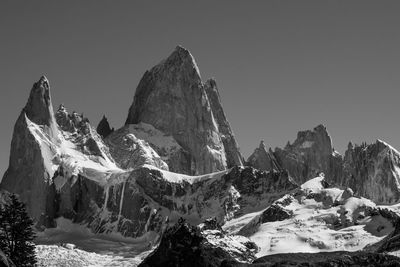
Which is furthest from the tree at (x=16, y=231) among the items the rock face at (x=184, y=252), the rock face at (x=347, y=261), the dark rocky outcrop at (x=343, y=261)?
the rock face at (x=347, y=261)

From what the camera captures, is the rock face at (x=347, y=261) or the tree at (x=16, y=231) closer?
the rock face at (x=347, y=261)

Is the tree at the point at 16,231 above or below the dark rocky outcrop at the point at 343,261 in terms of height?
above

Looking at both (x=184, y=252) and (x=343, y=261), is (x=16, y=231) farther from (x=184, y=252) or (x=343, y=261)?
(x=343, y=261)

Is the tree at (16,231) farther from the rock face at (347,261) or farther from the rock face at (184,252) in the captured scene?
the rock face at (347,261)

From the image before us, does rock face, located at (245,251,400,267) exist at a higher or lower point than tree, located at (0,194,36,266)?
lower

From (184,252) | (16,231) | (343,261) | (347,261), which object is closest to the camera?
(343,261)

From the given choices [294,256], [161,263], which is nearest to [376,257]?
[294,256]

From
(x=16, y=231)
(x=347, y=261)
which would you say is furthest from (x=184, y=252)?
(x=347, y=261)

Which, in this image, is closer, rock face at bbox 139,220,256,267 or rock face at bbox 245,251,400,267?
rock face at bbox 245,251,400,267

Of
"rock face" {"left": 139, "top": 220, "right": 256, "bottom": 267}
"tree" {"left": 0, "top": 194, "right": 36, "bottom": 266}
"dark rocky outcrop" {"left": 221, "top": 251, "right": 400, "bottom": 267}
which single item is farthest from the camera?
"rock face" {"left": 139, "top": 220, "right": 256, "bottom": 267}

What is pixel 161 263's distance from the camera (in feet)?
283

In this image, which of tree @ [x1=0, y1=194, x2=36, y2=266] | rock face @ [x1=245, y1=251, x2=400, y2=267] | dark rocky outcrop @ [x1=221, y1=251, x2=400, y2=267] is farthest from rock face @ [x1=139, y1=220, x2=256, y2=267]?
rock face @ [x1=245, y1=251, x2=400, y2=267]

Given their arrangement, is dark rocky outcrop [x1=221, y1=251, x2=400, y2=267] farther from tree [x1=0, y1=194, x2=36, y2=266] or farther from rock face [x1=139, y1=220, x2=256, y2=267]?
tree [x1=0, y1=194, x2=36, y2=266]

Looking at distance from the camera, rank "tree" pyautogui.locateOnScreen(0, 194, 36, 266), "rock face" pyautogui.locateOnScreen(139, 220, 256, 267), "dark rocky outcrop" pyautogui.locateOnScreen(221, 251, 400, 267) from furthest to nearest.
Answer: "rock face" pyautogui.locateOnScreen(139, 220, 256, 267) → "tree" pyautogui.locateOnScreen(0, 194, 36, 266) → "dark rocky outcrop" pyautogui.locateOnScreen(221, 251, 400, 267)
